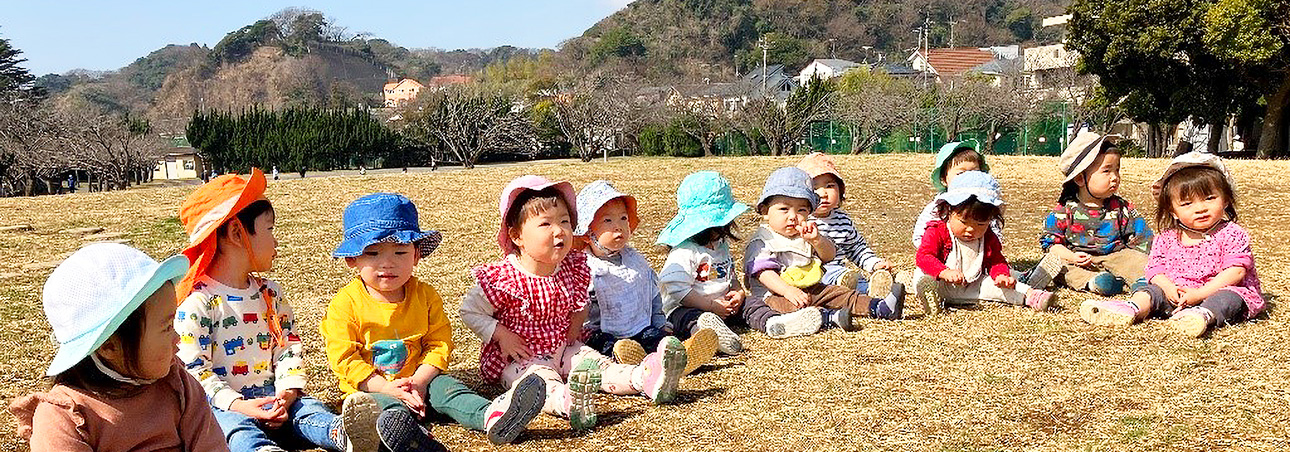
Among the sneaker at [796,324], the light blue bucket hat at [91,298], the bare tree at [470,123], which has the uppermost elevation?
the bare tree at [470,123]

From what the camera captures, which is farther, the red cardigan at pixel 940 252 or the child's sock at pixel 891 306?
the red cardigan at pixel 940 252

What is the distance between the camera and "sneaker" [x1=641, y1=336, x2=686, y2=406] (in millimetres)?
3744

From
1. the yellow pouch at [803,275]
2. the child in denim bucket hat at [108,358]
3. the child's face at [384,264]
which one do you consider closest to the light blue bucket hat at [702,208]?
the yellow pouch at [803,275]

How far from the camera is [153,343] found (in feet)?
8.22

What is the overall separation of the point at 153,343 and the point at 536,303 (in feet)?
5.70

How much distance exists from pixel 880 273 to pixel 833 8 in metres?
113

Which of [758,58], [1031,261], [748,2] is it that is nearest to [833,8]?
[748,2]

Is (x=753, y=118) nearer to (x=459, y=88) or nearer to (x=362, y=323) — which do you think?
(x=459, y=88)

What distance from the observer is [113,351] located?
8.16 ft

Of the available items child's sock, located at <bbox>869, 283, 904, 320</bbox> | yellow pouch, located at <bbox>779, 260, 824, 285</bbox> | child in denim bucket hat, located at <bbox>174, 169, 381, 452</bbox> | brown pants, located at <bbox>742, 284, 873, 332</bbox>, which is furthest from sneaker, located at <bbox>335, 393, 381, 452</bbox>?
child's sock, located at <bbox>869, 283, 904, 320</bbox>

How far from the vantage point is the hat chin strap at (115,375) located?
97.1 inches

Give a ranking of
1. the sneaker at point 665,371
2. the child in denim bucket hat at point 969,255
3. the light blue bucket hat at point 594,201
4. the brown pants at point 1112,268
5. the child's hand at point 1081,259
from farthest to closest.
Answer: the child's hand at point 1081,259 < the brown pants at point 1112,268 < the child in denim bucket hat at point 969,255 < the light blue bucket hat at point 594,201 < the sneaker at point 665,371

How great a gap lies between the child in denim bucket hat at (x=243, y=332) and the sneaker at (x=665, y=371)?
1.04m

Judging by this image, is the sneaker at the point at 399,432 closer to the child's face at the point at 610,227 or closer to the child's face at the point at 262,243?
the child's face at the point at 262,243
